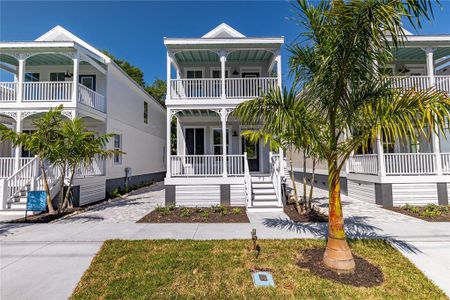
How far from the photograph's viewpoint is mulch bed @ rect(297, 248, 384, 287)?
3.77 m

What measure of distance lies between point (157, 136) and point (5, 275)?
59.6 ft

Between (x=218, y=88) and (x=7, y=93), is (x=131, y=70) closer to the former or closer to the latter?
(x=7, y=93)

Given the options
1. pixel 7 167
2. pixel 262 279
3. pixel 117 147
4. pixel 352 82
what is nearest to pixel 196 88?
pixel 117 147

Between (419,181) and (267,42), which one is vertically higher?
(267,42)

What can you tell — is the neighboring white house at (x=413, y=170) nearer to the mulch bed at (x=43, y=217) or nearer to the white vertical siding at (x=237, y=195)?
the white vertical siding at (x=237, y=195)

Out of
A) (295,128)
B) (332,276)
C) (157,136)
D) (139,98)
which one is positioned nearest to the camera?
(332,276)

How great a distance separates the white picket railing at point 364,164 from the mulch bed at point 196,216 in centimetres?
623

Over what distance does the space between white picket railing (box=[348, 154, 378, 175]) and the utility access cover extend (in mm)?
8581

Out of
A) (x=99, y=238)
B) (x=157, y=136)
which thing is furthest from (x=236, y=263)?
(x=157, y=136)

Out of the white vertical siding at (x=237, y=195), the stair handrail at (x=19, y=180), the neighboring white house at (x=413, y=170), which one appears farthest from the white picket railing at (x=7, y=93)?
the neighboring white house at (x=413, y=170)

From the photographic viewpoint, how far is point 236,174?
34.6 feet

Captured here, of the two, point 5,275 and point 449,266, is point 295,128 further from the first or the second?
point 5,275

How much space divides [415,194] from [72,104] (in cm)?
1533

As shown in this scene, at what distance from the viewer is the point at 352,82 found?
13.7 feet
